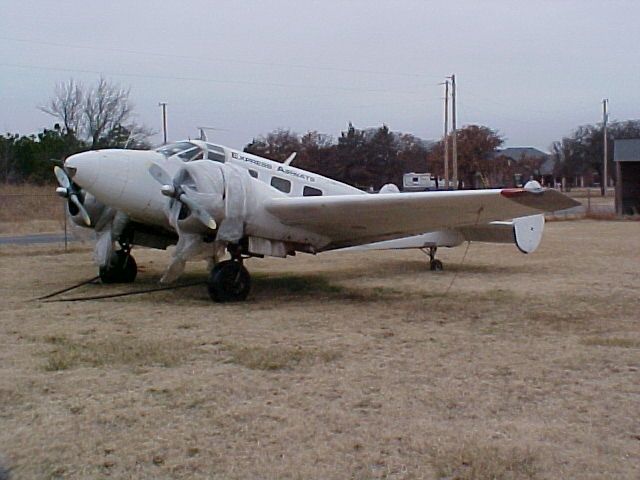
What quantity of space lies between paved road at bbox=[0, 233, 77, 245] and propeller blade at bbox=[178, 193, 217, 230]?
11954 mm

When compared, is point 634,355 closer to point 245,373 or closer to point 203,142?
point 245,373

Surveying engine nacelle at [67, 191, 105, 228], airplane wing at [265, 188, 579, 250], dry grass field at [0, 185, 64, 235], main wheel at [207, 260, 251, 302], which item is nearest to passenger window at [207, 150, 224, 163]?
airplane wing at [265, 188, 579, 250]

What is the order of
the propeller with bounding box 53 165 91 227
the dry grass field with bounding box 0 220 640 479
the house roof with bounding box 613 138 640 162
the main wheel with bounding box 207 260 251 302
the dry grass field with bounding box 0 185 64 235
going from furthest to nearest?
the house roof with bounding box 613 138 640 162 < the dry grass field with bounding box 0 185 64 235 < the propeller with bounding box 53 165 91 227 < the main wheel with bounding box 207 260 251 302 < the dry grass field with bounding box 0 220 640 479

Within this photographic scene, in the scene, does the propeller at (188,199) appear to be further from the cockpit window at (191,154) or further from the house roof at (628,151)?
the house roof at (628,151)

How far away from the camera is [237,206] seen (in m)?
9.34

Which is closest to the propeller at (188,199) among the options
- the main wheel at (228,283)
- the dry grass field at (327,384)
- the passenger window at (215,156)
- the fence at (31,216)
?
the main wheel at (228,283)

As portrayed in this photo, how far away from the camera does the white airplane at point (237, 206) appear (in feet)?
29.8

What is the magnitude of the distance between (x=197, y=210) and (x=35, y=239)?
15114 millimetres

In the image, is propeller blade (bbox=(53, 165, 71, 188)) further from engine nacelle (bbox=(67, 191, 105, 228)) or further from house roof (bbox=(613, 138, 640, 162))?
house roof (bbox=(613, 138, 640, 162))

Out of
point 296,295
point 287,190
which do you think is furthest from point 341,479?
point 287,190

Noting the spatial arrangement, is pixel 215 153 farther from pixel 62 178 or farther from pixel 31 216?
pixel 31 216

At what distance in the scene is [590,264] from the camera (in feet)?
46.8

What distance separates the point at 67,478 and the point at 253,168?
7392mm

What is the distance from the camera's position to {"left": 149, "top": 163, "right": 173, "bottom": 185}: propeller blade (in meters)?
9.27
